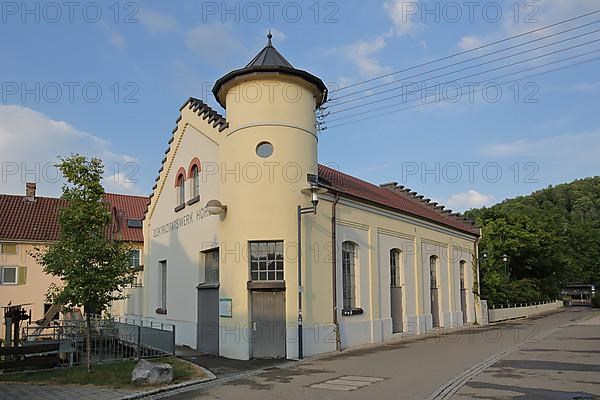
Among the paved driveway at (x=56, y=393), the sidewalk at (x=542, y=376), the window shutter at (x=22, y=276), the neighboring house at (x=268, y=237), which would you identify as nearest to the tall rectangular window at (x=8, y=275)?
the window shutter at (x=22, y=276)

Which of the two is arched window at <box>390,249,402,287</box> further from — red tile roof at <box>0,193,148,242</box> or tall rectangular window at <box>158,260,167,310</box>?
red tile roof at <box>0,193,148,242</box>

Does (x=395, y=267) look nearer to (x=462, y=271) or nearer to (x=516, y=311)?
(x=462, y=271)

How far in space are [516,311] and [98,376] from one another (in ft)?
115

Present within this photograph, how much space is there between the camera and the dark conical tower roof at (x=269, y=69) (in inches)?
703

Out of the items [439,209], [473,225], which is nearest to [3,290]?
[439,209]

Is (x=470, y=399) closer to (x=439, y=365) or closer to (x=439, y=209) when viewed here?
(x=439, y=365)

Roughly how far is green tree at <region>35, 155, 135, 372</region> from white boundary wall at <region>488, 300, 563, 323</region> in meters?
27.3

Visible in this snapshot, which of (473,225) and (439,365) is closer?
(439,365)

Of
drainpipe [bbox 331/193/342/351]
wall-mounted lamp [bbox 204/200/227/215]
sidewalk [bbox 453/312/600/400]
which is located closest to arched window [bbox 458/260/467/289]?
sidewalk [bbox 453/312/600/400]

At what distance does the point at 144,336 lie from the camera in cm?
1700

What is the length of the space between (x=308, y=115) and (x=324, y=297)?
611cm

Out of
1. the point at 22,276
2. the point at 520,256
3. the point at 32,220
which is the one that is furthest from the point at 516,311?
the point at 32,220

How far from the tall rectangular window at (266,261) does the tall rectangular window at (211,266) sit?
2.38 meters

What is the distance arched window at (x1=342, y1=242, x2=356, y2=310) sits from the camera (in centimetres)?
2014
